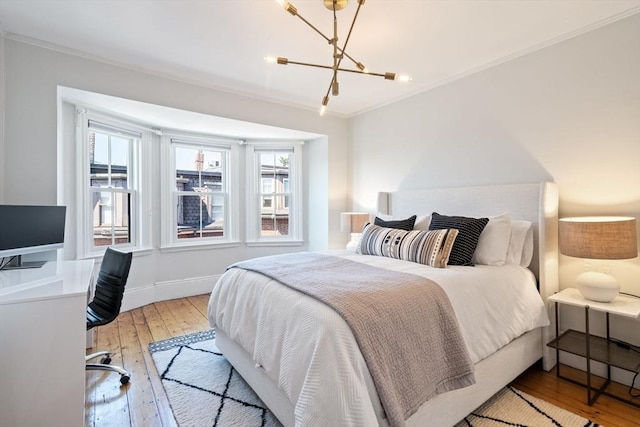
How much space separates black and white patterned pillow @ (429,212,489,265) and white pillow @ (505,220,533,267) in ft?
0.81

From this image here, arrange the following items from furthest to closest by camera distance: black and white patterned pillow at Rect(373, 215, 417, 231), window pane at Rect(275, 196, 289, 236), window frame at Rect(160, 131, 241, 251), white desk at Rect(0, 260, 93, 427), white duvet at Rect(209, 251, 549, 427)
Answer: window pane at Rect(275, 196, 289, 236) < window frame at Rect(160, 131, 241, 251) < black and white patterned pillow at Rect(373, 215, 417, 231) < white desk at Rect(0, 260, 93, 427) < white duvet at Rect(209, 251, 549, 427)

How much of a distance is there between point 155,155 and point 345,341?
3.61 meters

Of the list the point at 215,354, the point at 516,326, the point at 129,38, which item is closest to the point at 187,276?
the point at 215,354

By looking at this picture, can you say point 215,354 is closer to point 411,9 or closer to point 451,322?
point 451,322

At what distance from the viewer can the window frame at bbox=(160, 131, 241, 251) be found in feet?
12.9

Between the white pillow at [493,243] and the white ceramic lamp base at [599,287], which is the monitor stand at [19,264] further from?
the white ceramic lamp base at [599,287]

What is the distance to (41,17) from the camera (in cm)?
214

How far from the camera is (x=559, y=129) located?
2457 mm

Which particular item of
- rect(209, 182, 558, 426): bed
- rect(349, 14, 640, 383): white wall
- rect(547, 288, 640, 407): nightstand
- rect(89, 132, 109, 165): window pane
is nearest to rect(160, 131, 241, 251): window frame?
rect(89, 132, 109, 165): window pane

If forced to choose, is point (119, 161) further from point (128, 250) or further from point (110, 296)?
point (110, 296)

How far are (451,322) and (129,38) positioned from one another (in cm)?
304

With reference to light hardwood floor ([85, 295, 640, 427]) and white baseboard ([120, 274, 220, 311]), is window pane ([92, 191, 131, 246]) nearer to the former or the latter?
white baseboard ([120, 274, 220, 311])

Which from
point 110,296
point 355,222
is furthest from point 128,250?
point 355,222

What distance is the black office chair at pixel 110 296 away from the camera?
209cm
